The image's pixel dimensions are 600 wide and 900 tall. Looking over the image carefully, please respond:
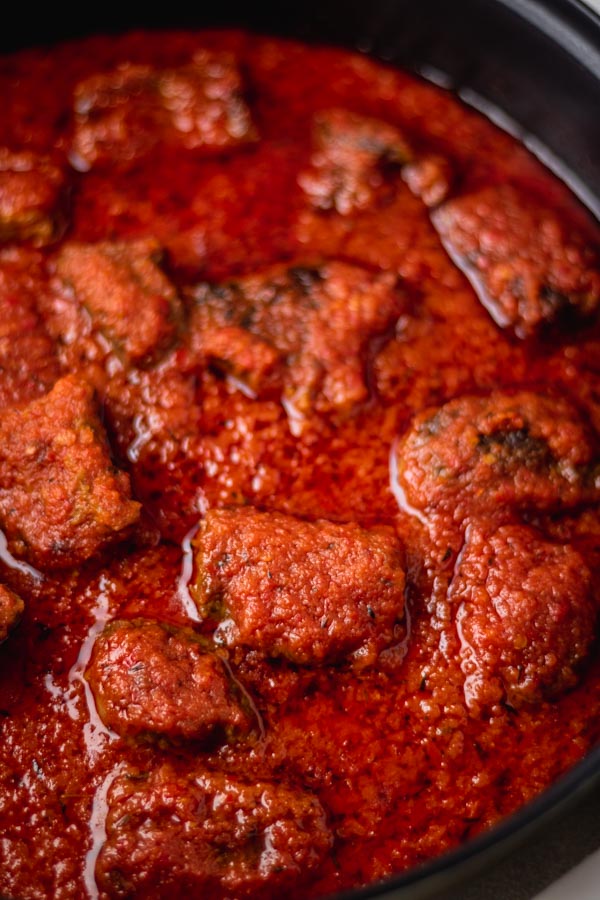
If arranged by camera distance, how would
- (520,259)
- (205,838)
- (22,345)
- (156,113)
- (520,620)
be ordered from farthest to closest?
(156,113)
(520,259)
(22,345)
(520,620)
(205,838)

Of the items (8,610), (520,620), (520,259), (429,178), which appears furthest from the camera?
(429,178)

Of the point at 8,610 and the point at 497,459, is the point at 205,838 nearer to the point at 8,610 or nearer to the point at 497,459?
the point at 8,610

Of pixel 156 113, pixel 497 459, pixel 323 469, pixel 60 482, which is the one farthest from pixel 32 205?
pixel 497 459

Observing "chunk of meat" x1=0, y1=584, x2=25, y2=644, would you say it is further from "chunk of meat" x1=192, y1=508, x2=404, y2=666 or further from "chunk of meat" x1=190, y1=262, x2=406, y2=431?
A: "chunk of meat" x1=190, y1=262, x2=406, y2=431

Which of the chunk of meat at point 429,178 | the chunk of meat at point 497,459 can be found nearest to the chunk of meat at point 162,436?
the chunk of meat at point 497,459

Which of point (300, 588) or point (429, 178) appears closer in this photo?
point (300, 588)

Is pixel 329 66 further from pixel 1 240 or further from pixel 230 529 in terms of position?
pixel 230 529
